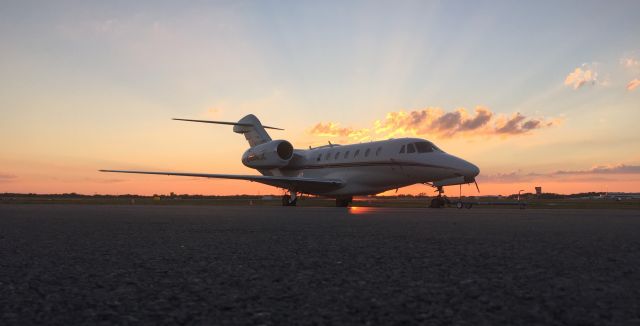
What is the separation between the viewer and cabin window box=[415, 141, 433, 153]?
1994 cm

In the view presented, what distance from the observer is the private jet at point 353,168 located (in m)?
19.2

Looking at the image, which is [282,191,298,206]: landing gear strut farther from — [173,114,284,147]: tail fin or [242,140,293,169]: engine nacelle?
[173,114,284,147]: tail fin

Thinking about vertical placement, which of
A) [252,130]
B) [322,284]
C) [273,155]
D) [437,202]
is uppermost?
[252,130]

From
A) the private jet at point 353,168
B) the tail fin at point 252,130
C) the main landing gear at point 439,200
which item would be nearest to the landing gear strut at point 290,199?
the private jet at point 353,168

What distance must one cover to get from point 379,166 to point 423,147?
7.62ft

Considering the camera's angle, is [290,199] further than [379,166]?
Yes

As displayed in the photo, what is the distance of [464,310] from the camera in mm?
1978

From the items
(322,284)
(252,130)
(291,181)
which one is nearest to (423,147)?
(291,181)

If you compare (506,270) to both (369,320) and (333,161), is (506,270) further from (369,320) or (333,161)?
(333,161)

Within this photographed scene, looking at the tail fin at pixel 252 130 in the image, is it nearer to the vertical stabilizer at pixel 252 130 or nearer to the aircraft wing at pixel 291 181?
the vertical stabilizer at pixel 252 130

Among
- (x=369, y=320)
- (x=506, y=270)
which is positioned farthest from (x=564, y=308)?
(x=506, y=270)

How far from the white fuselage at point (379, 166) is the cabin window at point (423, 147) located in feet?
0.13

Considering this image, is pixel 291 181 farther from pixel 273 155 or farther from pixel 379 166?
pixel 379 166

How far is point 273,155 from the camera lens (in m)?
27.5
